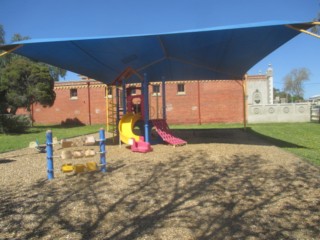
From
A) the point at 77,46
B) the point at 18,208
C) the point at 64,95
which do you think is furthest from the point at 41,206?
the point at 64,95

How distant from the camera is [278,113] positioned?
94.6 ft

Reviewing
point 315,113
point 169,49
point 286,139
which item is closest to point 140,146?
point 169,49

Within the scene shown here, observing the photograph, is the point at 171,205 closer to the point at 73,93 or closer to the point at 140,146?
the point at 140,146

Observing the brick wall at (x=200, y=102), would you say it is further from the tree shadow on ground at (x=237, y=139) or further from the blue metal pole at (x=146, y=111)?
the blue metal pole at (x=146, y=111)

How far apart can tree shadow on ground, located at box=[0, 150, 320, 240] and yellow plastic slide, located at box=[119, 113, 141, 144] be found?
4771 mm

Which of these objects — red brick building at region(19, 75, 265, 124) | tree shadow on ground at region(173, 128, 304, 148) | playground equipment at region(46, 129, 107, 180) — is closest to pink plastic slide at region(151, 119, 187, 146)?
tree shadow on ground at region(173, 128, 304, 148)

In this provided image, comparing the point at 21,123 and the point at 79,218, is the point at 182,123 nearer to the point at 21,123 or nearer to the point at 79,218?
the point at 21,123

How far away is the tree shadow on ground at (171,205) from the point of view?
3.89 meters

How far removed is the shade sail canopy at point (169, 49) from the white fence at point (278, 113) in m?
14.4

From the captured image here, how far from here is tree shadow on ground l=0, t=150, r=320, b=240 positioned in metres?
3.89

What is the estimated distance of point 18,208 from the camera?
4.91 meters

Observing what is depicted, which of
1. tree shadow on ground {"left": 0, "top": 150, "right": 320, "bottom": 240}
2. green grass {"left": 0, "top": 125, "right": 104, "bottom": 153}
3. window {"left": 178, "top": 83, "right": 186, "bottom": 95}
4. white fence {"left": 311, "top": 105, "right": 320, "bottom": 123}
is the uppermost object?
window {"left": 178, "top": 83, "right": 186, "bottom": 95}

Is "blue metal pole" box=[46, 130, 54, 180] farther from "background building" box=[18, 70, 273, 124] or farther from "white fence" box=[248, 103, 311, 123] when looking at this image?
"white fence" box=[248, 103, 311, 123]

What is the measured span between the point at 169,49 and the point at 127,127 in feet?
11.8
